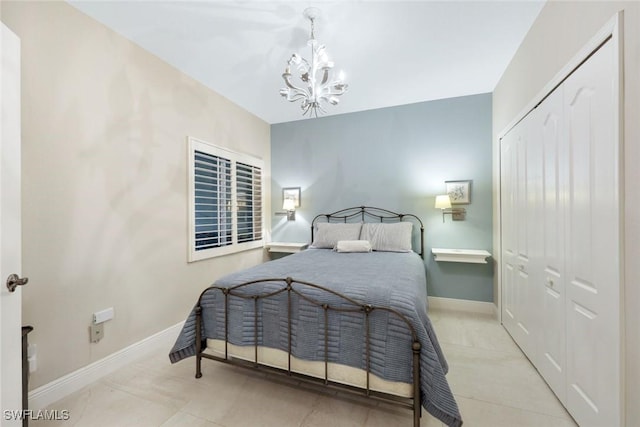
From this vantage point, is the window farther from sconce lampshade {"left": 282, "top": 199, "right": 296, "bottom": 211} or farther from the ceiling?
the ceiling

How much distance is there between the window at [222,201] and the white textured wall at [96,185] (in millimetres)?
158

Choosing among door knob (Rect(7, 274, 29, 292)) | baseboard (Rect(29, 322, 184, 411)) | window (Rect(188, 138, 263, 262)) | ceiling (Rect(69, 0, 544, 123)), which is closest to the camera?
door knob (Rect(7, 274, 29, 292))

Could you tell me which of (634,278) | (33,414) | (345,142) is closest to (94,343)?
(33,414)

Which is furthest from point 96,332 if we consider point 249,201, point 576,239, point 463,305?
point 463,305

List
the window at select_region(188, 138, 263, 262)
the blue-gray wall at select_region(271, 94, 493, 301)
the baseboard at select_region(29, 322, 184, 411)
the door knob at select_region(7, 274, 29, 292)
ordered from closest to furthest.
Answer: the door knob at select_region(7, 274, 29, 292) < the baseboard at select_region(29, 322, 184, 411) < the window at select_region(188, 138, 263, 262) < the blue-gray wall at select_region(271, 94, 493, 301)

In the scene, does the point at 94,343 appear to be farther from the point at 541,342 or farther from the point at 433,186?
the point at 433,186

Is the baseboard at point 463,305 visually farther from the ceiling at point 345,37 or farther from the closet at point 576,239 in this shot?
the ceiling at point 345,37

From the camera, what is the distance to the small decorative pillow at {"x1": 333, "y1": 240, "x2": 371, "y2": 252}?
128 inches

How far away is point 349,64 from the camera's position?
2.78 metres

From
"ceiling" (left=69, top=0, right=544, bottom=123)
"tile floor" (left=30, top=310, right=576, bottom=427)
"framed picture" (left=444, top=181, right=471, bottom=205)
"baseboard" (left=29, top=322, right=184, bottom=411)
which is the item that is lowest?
"tile floor" (left=30, top=310, right=576, bottom=427)

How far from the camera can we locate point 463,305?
344 centimetres

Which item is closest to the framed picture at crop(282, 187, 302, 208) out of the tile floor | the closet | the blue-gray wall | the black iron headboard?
the blue-gray wall

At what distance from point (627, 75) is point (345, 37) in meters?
1.91

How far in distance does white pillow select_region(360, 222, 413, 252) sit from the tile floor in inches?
53.5
